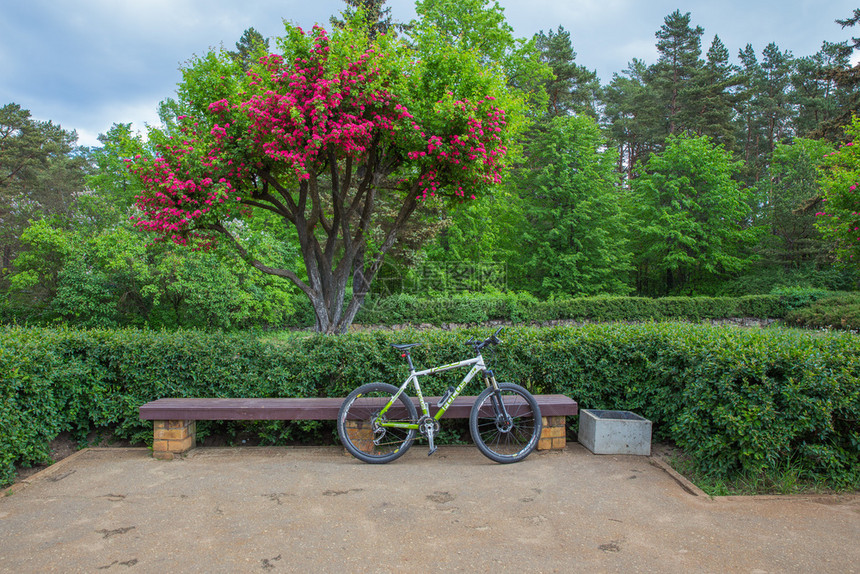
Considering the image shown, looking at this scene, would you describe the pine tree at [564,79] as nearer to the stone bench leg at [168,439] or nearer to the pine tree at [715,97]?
the pine tree at [715,97]

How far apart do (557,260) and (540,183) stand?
3660mm

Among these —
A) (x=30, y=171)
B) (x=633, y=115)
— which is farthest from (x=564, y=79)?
(x=30, y=171)

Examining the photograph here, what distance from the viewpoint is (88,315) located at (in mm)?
13922

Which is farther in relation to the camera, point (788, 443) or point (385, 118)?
point (385, 118)

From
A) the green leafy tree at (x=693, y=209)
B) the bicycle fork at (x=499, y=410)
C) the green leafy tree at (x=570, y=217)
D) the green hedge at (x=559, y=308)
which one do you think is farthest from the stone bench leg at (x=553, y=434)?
the green leafy tree at (x=693, y=209)

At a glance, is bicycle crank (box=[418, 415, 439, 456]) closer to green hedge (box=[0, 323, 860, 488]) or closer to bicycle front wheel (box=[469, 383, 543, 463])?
bicycle front wheel (box=[469, 383, 543, 463])

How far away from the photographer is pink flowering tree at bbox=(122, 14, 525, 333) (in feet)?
21.0

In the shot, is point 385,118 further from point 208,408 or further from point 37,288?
point 37,288

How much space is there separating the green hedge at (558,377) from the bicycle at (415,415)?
0.54 metres

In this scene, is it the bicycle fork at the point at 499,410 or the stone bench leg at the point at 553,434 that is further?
the stone bench leg at the point at 553,434

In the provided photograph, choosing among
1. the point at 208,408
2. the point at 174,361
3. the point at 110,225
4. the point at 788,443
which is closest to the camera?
the point at 788,443

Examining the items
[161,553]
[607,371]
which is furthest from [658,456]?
[161,553]

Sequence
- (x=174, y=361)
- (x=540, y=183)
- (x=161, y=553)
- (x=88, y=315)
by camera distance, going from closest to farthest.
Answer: (x=161, y=553), (x=174, y=361), (x=88, y=315), (x=540, y=183)

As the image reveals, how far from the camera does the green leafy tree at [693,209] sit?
2352 centimetres
